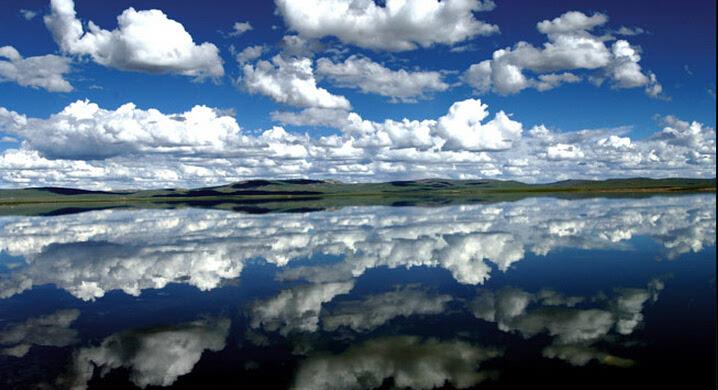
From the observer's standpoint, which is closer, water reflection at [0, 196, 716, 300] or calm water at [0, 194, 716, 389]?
calm water at [0, 194, 716, 389]

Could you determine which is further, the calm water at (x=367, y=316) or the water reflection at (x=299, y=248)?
the water reflection at (x=299, y=248)

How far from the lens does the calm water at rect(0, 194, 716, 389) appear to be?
56.3 ft

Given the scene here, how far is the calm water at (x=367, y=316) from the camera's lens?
1716 cm

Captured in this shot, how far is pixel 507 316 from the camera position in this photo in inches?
906

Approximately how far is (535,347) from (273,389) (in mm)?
8919

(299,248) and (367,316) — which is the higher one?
(367,316)

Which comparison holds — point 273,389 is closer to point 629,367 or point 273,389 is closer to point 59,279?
point 629,367

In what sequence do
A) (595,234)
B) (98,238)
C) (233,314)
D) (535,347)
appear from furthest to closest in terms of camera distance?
(98,238) < (595,234) < (233,314) < (535,347)

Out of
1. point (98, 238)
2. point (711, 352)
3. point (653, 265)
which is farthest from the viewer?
point (98, 238)

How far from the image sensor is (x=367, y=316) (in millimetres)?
23875

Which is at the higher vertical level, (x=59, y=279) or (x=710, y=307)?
(x=710, y=307)

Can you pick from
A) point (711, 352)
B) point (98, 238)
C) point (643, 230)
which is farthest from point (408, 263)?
point (98, 238)

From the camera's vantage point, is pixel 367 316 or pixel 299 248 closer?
pixel 367 316

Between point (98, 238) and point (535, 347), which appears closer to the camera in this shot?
point (535, 347)
